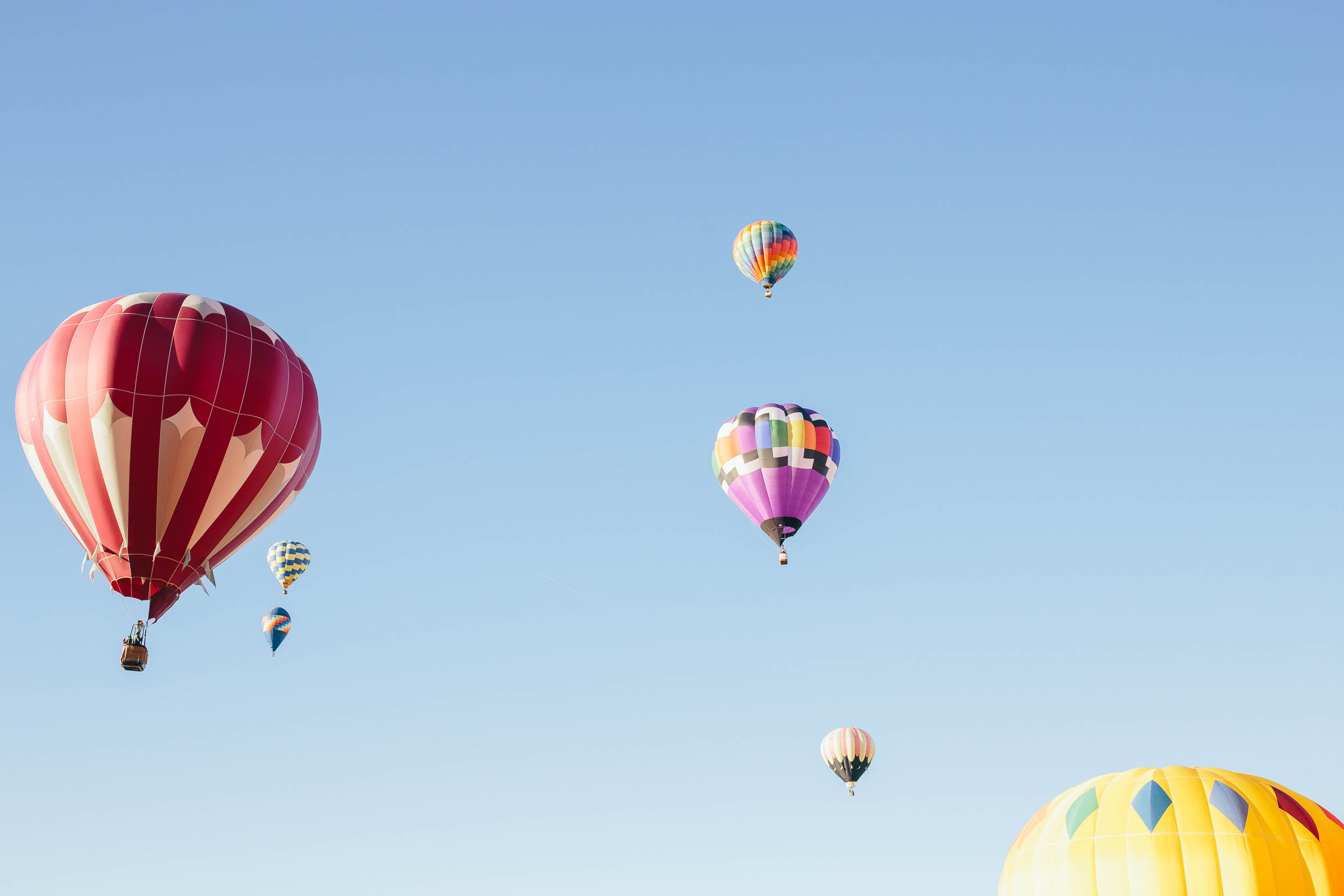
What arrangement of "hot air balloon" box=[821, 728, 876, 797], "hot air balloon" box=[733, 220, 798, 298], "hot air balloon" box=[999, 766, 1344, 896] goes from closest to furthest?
1. "hot air balloon" box=[999, 766, 1344, 896]
2. "hot air balloon" box=[733, 220, 798, 298]
3. "hot air balloon" box=[821, 728, 876, 797]

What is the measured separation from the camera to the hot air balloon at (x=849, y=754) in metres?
43.8

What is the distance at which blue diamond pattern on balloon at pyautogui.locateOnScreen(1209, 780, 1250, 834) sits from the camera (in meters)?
21.0

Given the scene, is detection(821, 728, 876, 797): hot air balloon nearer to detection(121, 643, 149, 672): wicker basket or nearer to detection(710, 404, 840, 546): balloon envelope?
detection(710, 404, 840, 546): balloon envelope

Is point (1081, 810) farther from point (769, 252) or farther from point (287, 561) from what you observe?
point (287, 561)

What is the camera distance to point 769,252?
40219 mm

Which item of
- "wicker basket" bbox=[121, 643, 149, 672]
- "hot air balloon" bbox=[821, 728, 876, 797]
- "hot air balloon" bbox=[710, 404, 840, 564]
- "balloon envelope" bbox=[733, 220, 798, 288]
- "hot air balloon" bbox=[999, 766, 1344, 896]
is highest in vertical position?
"balloon envelope" bbox=[733, 220, 798, 288]

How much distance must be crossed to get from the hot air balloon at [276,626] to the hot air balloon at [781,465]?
19.9 meters

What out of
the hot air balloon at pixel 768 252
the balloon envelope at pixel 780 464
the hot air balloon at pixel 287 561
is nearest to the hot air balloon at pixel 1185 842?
the balloon envelope at pixel 780 464

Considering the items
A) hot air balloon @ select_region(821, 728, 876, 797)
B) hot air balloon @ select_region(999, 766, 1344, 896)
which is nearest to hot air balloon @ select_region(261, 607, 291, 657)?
hot air balloon @ select_region(821, 728, 876, 797)

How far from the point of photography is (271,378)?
950 inches

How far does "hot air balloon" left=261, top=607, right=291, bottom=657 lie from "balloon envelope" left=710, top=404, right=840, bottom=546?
65.0 ft

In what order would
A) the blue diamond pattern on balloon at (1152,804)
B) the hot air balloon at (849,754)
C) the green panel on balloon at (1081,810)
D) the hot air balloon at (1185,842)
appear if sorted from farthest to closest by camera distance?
the hot air balloon at (849,754) → the green panel on balloon at (1081,810) → the blue diamond pattern on balloon at (1152,804) → the hot air balloon at (1185,842)

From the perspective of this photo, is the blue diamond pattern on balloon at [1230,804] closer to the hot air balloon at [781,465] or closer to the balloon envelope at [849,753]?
the hot air balloon at [781,465]

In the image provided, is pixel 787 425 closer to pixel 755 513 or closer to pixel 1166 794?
pixel 755 513
